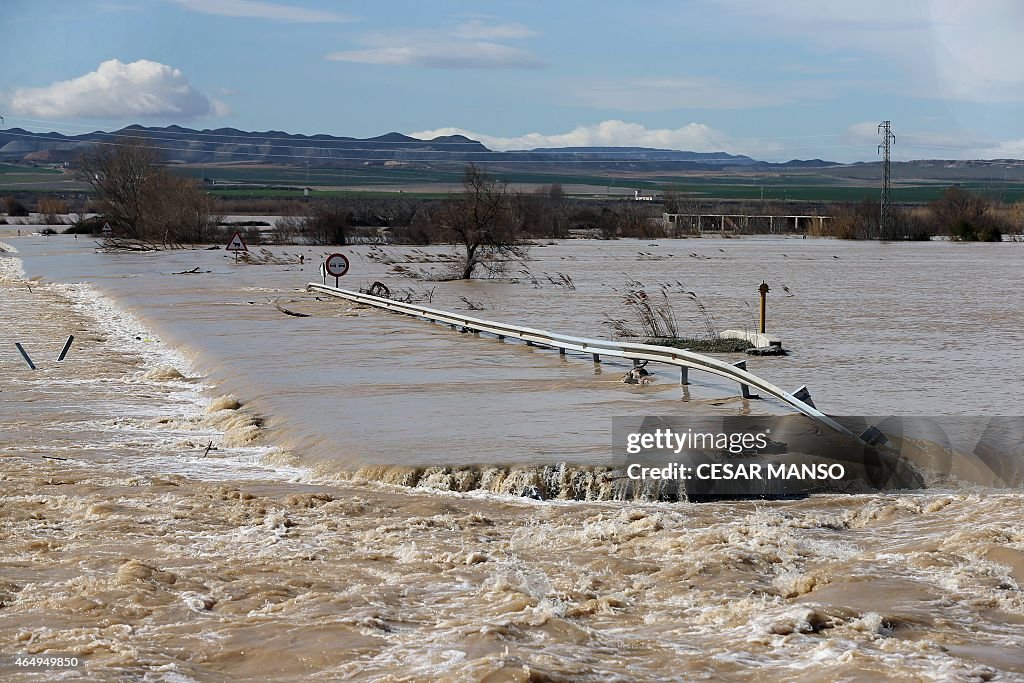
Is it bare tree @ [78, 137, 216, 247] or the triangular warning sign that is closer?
the triangular warning sign

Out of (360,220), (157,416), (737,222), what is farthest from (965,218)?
(157,416)

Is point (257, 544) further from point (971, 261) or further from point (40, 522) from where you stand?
point (971, 261)

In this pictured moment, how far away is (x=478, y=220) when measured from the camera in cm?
5147

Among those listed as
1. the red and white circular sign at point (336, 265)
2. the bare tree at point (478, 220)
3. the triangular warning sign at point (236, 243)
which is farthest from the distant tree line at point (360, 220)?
the red and white circular sign at point (336, 265)

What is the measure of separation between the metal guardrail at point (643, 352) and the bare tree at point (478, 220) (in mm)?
20759

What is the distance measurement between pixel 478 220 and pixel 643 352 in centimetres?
3308

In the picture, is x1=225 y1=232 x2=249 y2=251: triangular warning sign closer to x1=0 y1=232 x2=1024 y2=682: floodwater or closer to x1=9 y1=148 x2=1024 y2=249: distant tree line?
x1=9 y1=148 x2=1024 y2=249: distant tree line

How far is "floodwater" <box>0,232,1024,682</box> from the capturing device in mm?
8633

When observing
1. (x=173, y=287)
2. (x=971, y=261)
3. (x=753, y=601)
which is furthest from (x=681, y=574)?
(x=971, y=261)

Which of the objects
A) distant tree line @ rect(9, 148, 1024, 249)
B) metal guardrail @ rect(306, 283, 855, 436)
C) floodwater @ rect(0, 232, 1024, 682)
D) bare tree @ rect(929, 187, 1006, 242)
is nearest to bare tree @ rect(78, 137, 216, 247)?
distant tree line @ rect(9, 148, 1024, 249)

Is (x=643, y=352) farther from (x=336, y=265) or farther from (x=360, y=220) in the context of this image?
(x=360, y=220)

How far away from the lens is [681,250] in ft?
250

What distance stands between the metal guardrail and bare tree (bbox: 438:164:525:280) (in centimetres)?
2076

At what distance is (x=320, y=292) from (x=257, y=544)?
2805 centimetres
